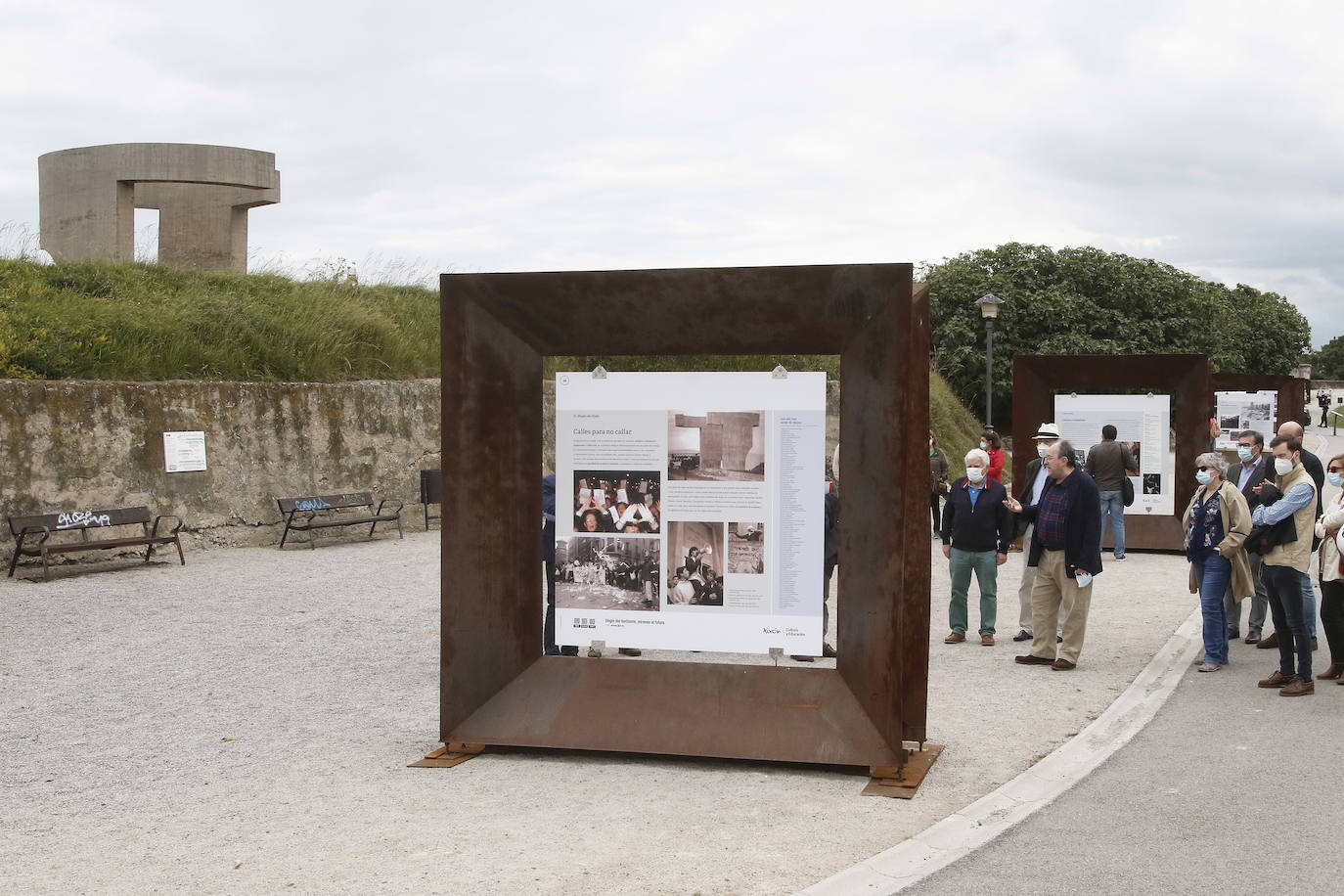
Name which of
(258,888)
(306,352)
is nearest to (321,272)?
(306,352)

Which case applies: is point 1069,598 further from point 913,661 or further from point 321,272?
point 321,272

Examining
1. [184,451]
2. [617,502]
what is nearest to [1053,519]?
[617,502]

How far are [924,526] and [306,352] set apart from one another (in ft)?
51.6

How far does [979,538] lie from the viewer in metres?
11.1

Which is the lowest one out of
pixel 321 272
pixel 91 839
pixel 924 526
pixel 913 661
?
pixel 91 839

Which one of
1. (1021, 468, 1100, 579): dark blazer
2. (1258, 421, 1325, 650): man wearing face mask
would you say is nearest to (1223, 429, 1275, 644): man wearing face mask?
(1258, 421, 1325, 650): man wearing face mask

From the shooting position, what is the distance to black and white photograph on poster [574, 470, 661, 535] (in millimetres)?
7234

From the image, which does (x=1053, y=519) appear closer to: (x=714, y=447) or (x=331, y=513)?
(x=714, y=447)

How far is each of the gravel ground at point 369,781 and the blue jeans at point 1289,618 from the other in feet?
3.83

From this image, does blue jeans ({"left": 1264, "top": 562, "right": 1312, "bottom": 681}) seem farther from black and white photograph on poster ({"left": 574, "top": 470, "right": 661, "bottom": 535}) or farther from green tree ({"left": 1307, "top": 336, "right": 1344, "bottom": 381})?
green tree ({"left": 1307, "top": 336, "right": 1344, "bottom": 381})

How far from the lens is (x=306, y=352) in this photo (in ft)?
68.0

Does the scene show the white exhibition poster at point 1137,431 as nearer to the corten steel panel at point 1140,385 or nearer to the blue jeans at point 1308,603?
the corten steel panel at point 1140,385

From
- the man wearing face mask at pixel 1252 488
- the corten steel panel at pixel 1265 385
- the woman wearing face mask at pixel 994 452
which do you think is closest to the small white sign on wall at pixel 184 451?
the woman wearing face mask at pixel 994 452

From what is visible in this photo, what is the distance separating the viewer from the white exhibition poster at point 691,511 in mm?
7090
